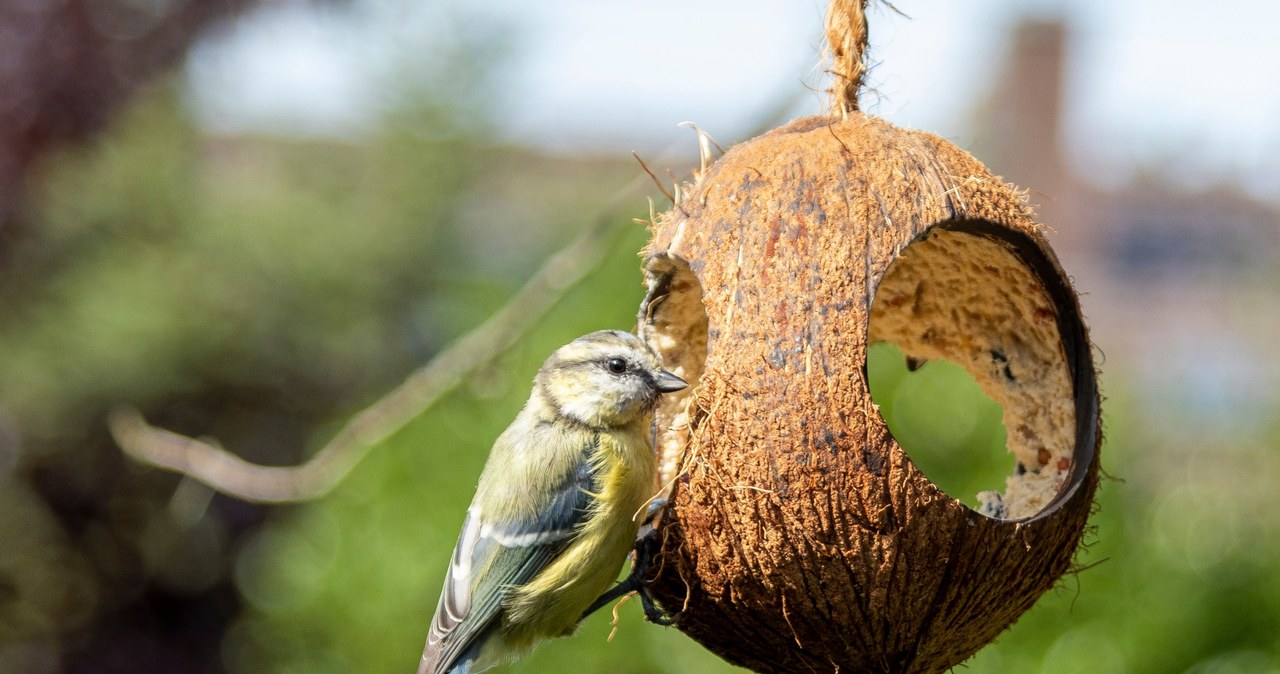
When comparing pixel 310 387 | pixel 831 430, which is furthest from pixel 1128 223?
pixel 831 430

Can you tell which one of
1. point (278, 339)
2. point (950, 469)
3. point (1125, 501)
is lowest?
point (1125, 501)

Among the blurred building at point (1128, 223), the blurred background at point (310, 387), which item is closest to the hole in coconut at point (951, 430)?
the blurred background at point (310, 387)

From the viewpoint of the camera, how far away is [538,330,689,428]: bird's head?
3.46 metres

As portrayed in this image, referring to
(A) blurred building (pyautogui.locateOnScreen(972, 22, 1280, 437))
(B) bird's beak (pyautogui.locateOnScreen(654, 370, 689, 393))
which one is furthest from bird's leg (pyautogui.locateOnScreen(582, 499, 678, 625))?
(A) blurred building (pyautogui.locateOnScreen(972, 22, 1280, 437))

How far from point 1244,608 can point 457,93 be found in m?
8.80

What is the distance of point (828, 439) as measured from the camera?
2.72m

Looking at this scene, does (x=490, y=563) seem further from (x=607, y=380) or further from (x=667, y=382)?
(x=667, y=382)

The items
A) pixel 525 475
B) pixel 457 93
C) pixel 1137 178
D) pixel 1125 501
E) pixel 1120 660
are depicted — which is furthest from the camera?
pixel 1137 178

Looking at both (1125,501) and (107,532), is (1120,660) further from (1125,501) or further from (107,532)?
(107,532)

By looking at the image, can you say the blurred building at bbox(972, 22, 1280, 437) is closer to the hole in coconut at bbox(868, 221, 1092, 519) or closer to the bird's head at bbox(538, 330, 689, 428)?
the hole in coconut at bbox(868, 221, 1092, 519)

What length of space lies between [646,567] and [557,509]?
42cm

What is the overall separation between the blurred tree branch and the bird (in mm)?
807

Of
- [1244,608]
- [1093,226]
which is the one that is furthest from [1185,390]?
[1244,608]

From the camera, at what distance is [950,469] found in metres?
6.35
